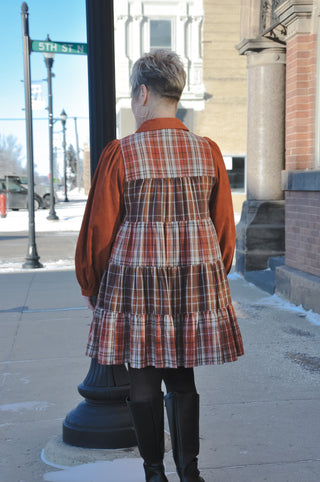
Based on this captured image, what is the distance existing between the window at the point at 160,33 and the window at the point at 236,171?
542 cm

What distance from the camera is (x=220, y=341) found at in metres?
2.58

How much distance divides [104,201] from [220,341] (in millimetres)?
786

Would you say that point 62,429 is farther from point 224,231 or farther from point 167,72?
point 167,72

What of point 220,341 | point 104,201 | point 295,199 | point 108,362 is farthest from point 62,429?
point 295,199

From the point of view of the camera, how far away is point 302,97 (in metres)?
6.79

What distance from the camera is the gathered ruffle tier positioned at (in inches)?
98.3

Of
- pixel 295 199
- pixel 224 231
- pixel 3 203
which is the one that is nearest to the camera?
pixel 224 231

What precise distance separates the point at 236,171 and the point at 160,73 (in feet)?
75.8

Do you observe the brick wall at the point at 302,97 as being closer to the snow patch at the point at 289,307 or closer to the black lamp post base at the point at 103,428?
the snow patch at the point at 289,307

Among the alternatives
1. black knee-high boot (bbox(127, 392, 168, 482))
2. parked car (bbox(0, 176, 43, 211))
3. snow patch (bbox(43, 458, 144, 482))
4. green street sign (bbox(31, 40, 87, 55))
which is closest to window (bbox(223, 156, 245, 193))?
parked car (bbox(0, 176, 43, 211))

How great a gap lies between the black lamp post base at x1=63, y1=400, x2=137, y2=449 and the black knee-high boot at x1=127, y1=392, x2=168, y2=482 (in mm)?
557

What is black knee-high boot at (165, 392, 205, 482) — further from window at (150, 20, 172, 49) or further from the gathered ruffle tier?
window at (150, 20, 172, 49)

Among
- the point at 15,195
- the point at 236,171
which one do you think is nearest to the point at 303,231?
the point at 236,171

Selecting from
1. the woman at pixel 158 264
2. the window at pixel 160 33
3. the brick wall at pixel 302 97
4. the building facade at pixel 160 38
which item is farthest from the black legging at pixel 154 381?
the window at pixel 160 33
